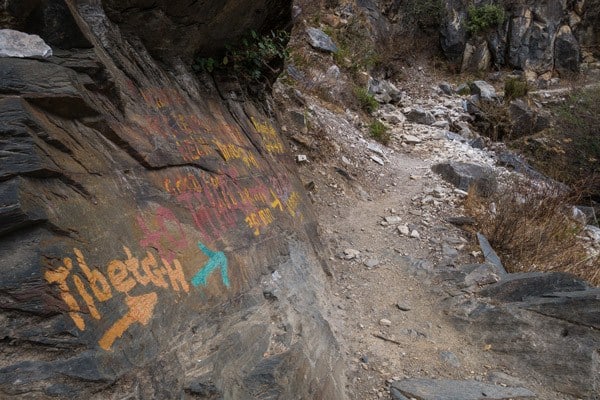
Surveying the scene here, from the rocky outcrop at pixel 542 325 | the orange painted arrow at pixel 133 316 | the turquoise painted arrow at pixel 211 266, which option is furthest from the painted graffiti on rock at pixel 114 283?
the rocky outcrop at pixel 542 325

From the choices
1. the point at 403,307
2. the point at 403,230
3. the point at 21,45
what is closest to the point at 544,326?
the point at 403,307

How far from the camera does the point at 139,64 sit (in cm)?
287

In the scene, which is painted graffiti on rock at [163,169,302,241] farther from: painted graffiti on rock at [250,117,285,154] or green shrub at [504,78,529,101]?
green shrub at [504,78,529,101]

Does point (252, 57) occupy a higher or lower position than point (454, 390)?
higher

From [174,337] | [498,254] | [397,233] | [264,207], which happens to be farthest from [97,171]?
[498,254]

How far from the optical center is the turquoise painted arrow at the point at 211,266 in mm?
2180

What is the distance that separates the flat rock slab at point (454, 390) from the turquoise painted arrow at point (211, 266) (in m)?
1.41

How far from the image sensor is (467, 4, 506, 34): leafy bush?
552 inches

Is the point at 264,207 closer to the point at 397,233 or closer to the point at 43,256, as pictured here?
the point at 43,256

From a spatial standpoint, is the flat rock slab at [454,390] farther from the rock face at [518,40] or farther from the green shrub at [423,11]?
the green shrub at [423,11]

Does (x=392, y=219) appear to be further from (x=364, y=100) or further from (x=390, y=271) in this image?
(x=364, y=100)

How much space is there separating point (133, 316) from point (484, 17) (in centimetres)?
1587

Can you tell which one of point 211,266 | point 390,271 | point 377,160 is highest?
point 211,266

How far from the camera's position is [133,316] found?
68.1 inches
